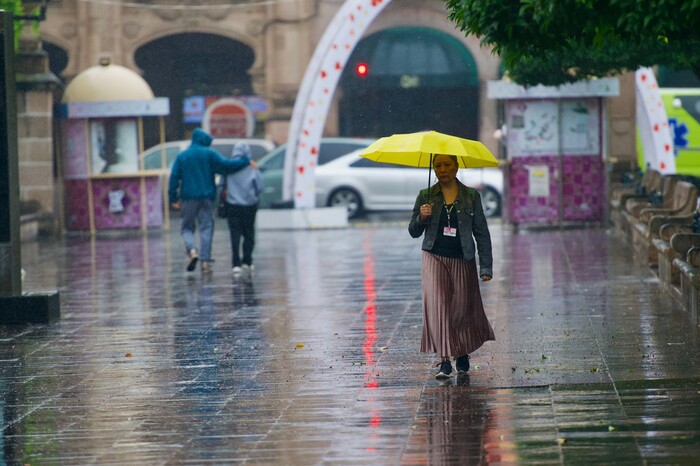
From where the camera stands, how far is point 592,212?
906 inches

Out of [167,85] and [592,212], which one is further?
[167,85]

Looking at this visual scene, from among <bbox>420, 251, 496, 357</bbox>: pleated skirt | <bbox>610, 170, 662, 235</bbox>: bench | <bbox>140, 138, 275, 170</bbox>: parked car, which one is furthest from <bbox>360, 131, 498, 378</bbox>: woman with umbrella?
<bbox>140, 138, 275, 170</bbox>: parked car

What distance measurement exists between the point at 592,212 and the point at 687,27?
593 inches

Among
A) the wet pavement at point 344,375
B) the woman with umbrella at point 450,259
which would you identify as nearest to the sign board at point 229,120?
the wet pavement at point 344,375

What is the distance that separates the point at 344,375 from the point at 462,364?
768 mm

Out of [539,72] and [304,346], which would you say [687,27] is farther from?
[539,72]

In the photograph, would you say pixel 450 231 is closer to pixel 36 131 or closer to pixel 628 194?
pixel 628 194

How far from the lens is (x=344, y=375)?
9312 millimetres

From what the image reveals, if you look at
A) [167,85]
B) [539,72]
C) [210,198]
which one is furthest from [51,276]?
[167,85]

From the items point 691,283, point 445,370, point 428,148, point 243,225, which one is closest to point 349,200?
point 243,225

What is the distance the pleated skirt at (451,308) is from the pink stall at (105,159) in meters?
16.7

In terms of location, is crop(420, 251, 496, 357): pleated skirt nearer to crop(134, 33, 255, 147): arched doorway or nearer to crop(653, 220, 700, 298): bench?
crop(653, 220, 700, 298): bench

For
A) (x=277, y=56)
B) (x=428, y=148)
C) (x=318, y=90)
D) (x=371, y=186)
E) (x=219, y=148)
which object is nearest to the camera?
(x=428, y=148)

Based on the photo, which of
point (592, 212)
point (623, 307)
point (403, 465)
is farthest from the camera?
point (592, 212)
